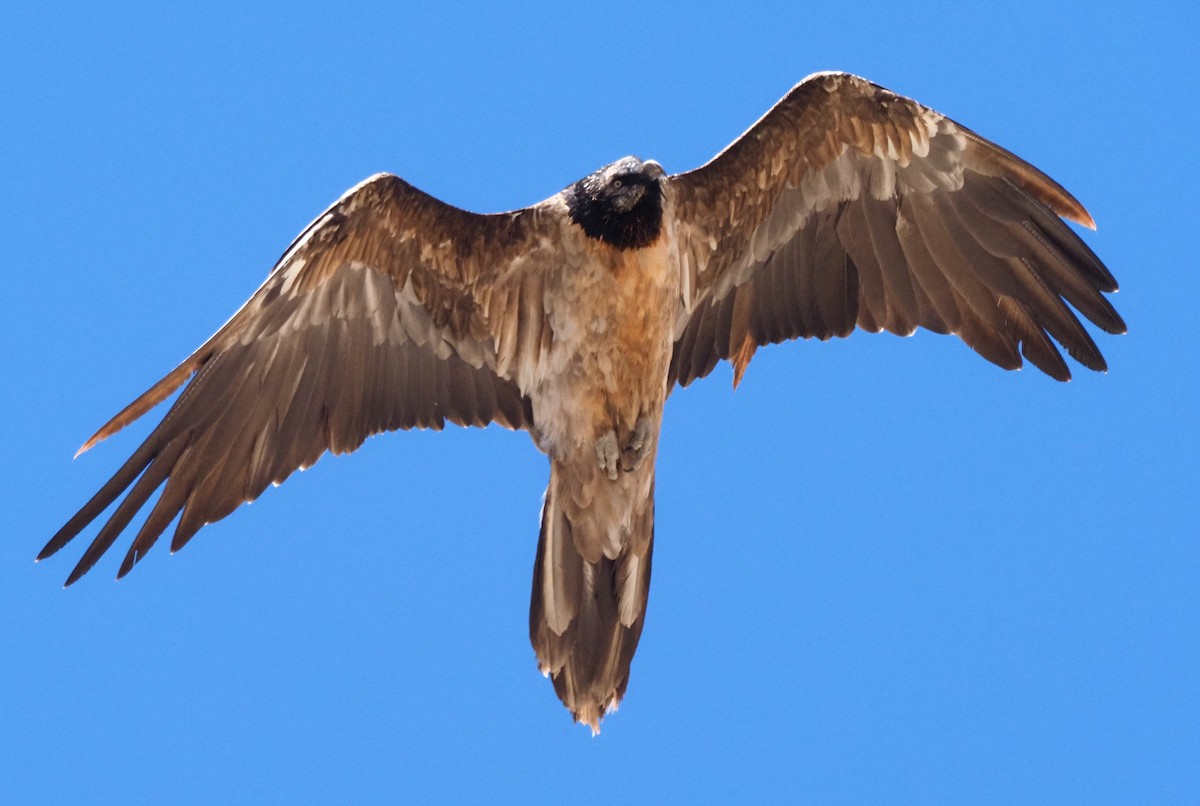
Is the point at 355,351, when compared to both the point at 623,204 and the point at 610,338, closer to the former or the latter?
the point at 610,338

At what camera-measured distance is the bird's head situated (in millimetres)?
8711

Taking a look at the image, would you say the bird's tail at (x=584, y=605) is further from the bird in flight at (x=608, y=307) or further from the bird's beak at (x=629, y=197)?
the bird's beak at (x=629, y=197)

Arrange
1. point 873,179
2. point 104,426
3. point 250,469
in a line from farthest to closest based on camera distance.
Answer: point 873,179 < point 250,469 < point 104,426

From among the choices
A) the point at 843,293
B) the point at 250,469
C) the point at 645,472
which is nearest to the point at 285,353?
the point at 250,469

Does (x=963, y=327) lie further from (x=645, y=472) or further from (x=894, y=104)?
(x=645, y=472)

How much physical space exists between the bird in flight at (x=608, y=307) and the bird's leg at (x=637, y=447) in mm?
11

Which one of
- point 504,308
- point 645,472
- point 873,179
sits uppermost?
point 873,179

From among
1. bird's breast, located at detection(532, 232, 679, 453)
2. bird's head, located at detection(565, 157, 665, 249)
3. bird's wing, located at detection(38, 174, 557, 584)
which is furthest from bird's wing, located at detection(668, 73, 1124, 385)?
bird's wing, located at detection(38, 174, 557, 584)

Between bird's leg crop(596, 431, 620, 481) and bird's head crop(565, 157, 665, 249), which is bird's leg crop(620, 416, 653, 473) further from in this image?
bird's head crop(565, 157, 665, 249)

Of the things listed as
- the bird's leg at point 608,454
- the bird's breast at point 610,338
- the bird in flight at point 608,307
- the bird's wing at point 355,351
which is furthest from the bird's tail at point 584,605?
the bird's wing at point 355,351

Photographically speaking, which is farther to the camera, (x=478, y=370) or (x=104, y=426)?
(x=478, y=370)

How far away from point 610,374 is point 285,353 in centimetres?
166

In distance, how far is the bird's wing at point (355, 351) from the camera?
28.1 ft

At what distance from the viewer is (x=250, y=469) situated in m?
8.70
